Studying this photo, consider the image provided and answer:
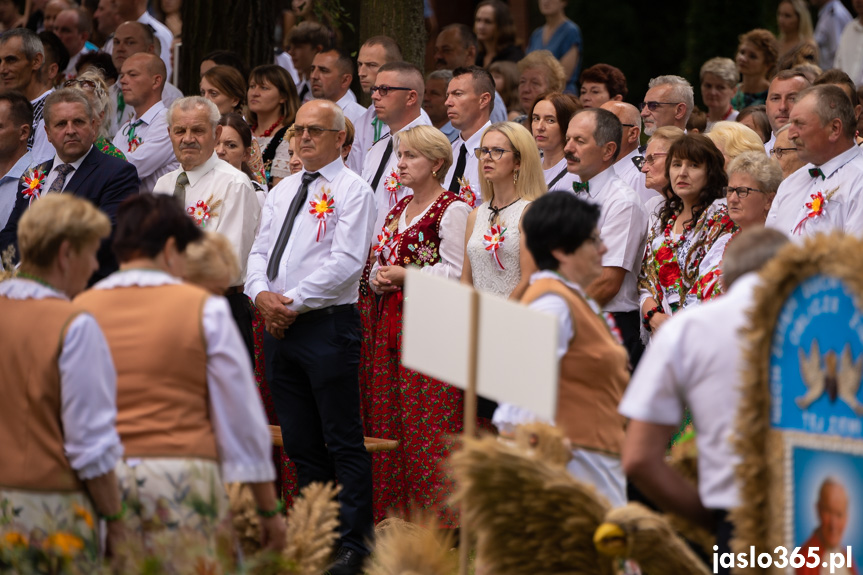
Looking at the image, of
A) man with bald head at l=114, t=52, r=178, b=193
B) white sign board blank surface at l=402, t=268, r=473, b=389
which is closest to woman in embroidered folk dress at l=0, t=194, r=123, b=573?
white sign board blank surface at l=402, t=268, r=473, b=389

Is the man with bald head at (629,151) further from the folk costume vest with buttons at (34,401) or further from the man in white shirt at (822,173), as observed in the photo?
the folk costume vest with buttons at (34,401)

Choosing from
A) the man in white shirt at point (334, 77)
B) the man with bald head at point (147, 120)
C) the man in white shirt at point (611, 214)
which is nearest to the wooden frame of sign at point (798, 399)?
the man in white shirt at point (611, 214)

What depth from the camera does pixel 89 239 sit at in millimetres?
4066

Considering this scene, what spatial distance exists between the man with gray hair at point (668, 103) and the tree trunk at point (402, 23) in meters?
2.33

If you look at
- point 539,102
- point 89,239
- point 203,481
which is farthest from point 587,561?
point 539,102

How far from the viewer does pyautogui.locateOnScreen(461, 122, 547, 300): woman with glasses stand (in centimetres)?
708

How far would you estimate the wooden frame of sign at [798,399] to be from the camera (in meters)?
3.37

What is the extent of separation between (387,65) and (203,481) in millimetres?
5369

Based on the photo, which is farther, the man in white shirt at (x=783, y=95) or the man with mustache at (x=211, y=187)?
the man in white shirt at (x=783, y=95)

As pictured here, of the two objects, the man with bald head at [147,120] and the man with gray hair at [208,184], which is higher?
the man with bald head at [147,120]

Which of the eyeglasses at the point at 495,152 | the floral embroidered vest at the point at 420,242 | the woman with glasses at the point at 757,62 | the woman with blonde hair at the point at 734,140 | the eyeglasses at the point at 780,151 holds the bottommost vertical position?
the floral embroidered vest at the point at 420,242

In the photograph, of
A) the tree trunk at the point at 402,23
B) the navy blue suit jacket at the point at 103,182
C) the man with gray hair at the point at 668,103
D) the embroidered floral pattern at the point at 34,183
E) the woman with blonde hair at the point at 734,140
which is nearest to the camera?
the navy blue suit jacket at the point at 103,182

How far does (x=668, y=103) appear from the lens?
908 centimetres

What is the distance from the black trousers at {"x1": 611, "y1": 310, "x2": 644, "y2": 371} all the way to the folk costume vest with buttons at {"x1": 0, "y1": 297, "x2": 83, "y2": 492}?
407cm
